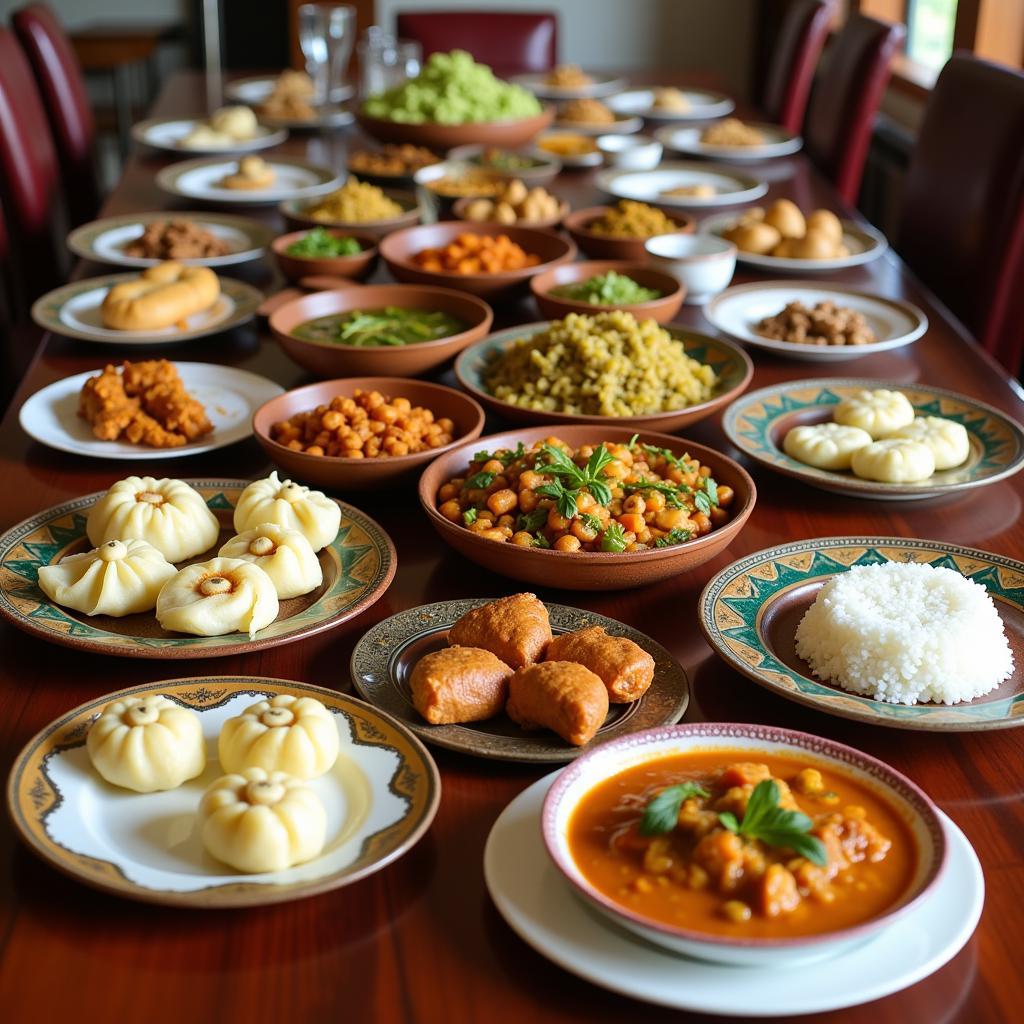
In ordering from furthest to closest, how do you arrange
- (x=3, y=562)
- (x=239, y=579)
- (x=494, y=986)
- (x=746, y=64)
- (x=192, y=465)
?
(x=746, y=64) → (x=192, y=465) → (x=3, y=562) → (x=239, y=579) → (x=494, y=986)

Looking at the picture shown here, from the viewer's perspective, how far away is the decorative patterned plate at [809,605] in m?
1.14

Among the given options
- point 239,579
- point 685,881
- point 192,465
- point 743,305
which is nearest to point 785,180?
point 743,305

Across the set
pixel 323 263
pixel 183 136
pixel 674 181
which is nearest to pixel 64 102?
pixel 183 136

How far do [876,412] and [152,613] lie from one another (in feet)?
3.25

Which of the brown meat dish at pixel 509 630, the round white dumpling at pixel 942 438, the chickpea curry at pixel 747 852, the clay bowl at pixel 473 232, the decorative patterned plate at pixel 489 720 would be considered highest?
the chickpea curry at pixel 747 852

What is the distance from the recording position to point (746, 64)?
23.3 ft

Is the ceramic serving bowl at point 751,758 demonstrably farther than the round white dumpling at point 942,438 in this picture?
No

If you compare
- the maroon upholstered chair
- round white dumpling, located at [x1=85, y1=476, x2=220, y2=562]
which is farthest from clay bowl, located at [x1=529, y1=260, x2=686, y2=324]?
the maroon upholstered chair

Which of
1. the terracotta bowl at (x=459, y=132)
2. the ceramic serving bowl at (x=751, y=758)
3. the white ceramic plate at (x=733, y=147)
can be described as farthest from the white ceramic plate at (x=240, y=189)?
the ceramic serving bowl at (x=751, y=758)

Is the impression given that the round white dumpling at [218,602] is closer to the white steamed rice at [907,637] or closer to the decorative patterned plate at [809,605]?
the decorative patterned plate at [809,605]

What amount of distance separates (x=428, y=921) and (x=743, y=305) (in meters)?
1.56

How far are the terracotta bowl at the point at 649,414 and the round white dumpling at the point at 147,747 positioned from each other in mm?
784

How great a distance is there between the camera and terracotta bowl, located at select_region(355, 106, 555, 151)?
3.27 metres

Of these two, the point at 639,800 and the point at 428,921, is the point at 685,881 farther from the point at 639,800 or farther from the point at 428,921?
the point at 428,921
